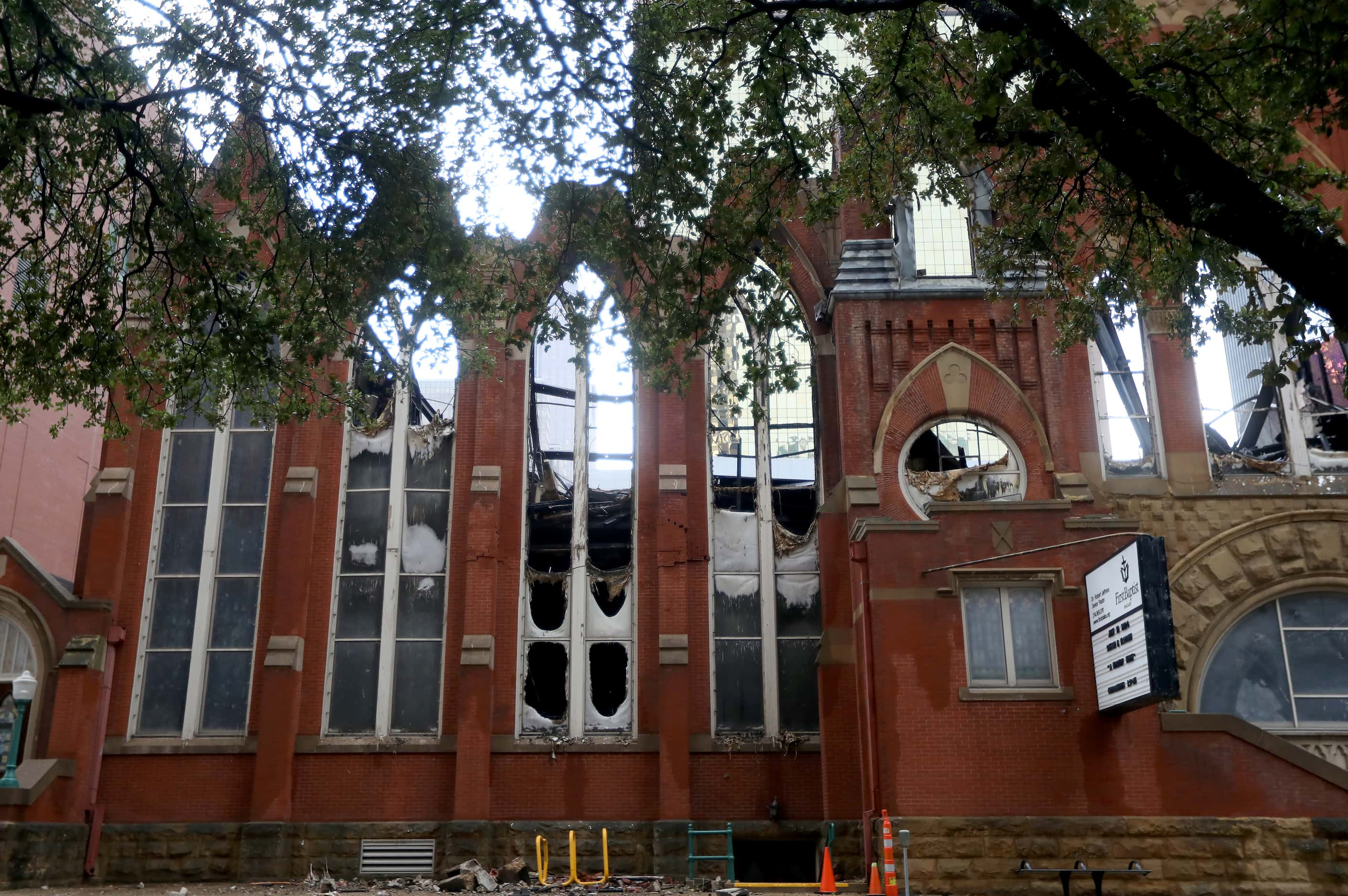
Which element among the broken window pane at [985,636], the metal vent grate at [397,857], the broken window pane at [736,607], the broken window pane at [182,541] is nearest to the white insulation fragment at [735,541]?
the broken window pane at [736,607]

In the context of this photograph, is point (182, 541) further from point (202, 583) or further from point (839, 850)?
point (839, 850)

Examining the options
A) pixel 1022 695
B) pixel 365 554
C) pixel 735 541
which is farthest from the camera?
pixel 735 541

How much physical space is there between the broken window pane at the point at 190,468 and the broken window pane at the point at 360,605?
3247 mm

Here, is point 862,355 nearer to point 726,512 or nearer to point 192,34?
point 726,512

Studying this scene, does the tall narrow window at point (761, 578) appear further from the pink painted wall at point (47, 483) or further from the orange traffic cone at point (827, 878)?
the pink painted wall at point (47, 483)

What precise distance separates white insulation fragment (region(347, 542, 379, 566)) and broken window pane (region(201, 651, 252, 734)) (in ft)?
8.01

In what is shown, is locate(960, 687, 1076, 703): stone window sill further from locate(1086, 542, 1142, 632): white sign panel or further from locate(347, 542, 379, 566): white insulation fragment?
locate(347, 542, 379, 566): white insulation fragment

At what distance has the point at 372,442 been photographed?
23.0 metres

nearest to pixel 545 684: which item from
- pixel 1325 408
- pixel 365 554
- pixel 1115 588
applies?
pixel 365 554

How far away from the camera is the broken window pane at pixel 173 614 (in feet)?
71.7

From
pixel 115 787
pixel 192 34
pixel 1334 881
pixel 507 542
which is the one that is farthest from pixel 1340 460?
pixel 115 787

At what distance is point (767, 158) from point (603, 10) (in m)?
2.32

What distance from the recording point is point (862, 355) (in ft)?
66.0

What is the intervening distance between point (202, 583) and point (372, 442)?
3909 mm
